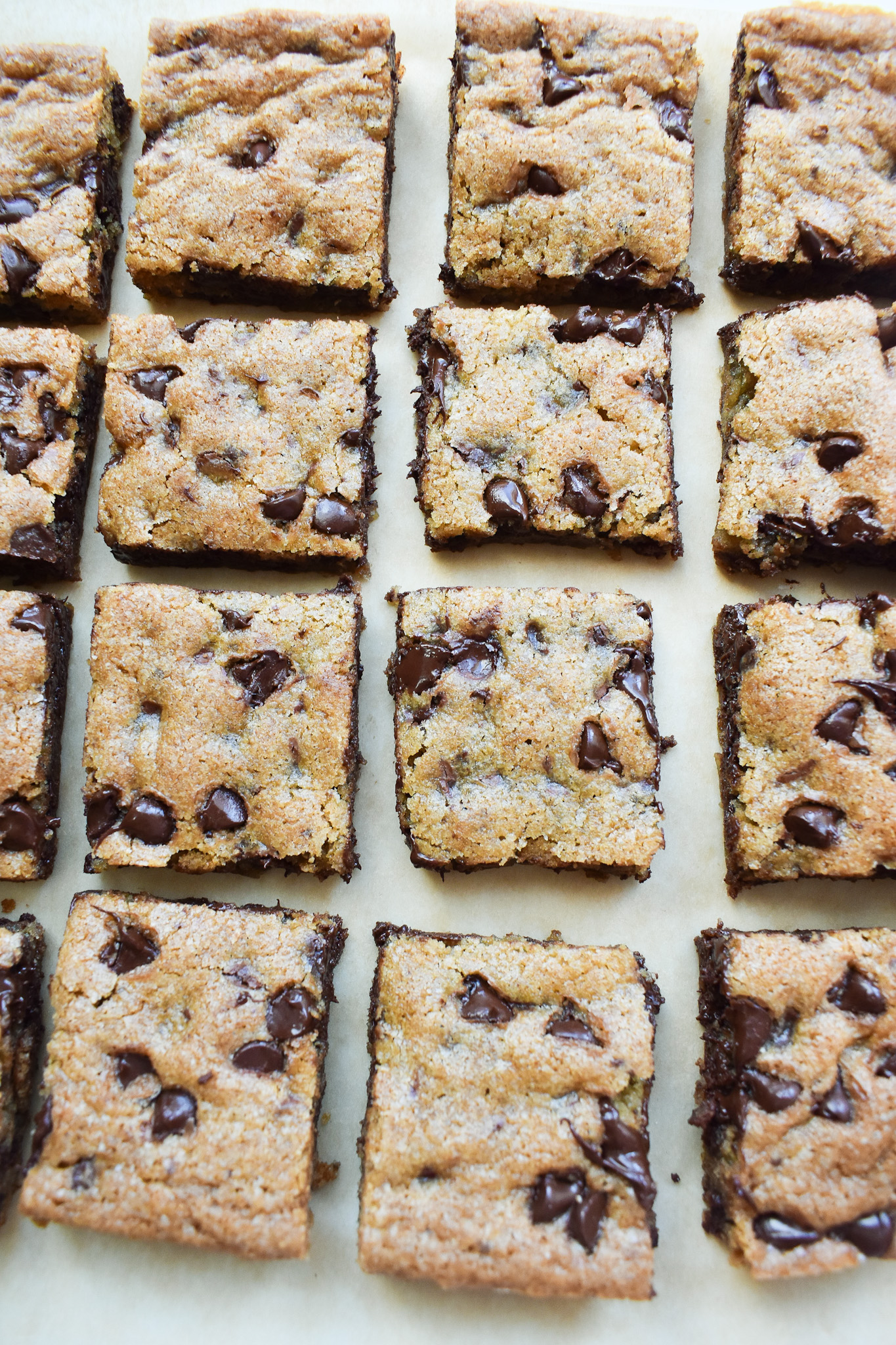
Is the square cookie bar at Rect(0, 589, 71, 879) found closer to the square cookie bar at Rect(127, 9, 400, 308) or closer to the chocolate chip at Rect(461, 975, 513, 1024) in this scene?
the square cookie bar at Rect(127, 9, 400, 308)

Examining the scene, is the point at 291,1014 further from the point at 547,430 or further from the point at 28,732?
the point at 547,430

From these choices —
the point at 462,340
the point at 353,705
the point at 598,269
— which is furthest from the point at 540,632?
the point at 598,269

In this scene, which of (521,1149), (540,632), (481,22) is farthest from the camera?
(481,22)

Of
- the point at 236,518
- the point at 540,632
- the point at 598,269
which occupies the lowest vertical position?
the point at 540,632

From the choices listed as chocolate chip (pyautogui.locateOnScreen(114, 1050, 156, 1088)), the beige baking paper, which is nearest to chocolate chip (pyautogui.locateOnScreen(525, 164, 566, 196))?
the beige baking paper

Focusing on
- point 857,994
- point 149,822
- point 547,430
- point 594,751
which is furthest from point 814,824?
point 149,822

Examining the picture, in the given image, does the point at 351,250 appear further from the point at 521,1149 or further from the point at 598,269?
the point at 521,1149
